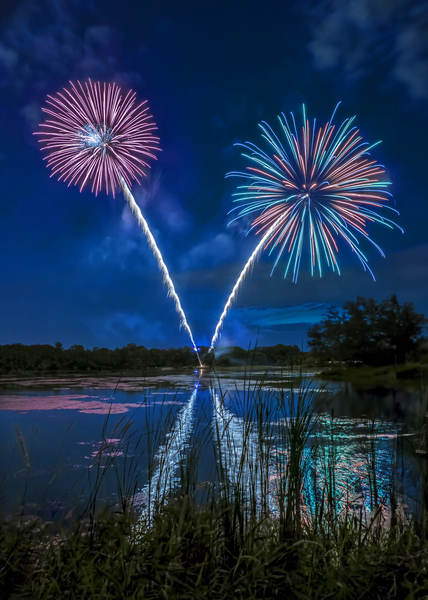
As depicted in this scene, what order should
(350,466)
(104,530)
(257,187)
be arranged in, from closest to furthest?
(104,530) < (350,466) < (257,187)

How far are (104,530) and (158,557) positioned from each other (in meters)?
0.61

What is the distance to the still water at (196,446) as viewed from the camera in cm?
349

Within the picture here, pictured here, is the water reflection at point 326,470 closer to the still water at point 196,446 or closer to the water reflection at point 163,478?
the still water at point 196,446

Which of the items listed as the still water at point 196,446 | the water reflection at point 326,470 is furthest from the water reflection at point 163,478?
the water reflection at point 326,470

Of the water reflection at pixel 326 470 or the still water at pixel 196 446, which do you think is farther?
the still water at pixel 196 446

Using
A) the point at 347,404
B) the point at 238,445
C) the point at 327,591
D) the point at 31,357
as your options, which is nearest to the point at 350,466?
the point at 238,445

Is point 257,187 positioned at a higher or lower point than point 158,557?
higher

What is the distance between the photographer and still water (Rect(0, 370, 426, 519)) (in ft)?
11.4

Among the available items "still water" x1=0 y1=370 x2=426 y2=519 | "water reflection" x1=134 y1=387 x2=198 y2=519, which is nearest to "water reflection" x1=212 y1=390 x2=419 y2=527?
"still water" x1=0 y1=370 x2=426 y2=519

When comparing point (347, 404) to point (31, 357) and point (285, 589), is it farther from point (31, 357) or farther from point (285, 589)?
point (31, 357)

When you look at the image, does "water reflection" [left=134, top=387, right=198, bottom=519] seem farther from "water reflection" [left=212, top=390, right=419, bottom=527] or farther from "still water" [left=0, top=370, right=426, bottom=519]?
A: "water reflection" [left=212, top=390, right=419, bottom=527]

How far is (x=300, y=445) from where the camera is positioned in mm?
3123

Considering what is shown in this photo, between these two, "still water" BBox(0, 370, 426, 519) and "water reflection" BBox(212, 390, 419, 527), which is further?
"still water" BBox(0, 370, 426, 519)

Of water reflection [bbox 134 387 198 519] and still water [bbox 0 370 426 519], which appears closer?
water reflection [bbox 134 387 198 519]
